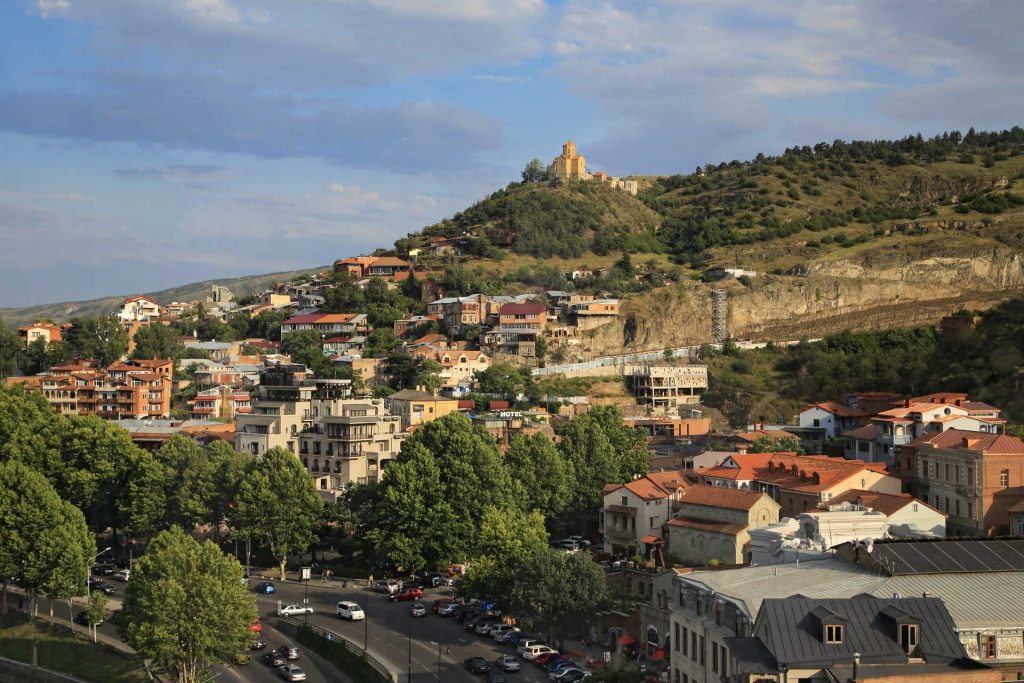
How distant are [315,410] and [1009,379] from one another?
44.0m

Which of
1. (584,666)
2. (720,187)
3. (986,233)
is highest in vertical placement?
(720,187)

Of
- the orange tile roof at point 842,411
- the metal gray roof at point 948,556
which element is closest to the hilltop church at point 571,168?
the orange tile roof at point 842,411

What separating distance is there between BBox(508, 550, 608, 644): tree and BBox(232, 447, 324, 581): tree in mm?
18056

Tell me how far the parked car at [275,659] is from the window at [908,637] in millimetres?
27003

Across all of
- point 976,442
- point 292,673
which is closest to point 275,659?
point 292,673

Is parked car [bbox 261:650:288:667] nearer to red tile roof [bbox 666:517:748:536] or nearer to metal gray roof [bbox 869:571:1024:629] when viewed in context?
red tile roof [bbox 666:517:748:536]

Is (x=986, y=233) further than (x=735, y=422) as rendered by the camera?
Yes

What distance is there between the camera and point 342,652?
1895 inches

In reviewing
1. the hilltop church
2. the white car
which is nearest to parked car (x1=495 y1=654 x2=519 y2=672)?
the white car

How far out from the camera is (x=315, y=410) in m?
81.6

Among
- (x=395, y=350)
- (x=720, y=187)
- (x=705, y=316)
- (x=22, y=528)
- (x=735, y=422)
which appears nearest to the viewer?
(x=22, y=528)

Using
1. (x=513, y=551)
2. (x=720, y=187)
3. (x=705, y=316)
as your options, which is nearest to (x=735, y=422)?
(x=705, y=316)

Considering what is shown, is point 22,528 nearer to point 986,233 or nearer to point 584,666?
point 584,666

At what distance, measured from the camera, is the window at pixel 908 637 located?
28958 millimetres
